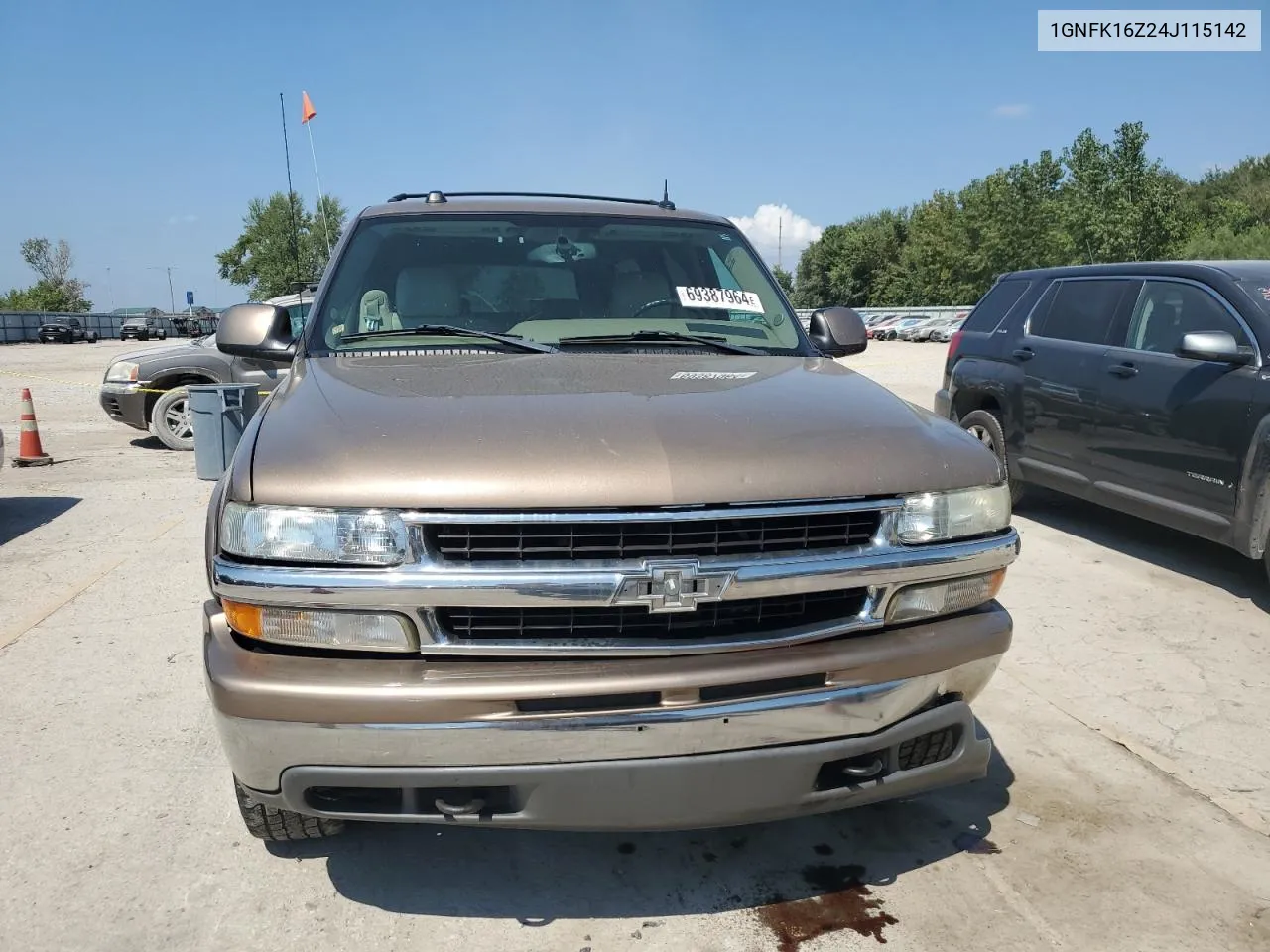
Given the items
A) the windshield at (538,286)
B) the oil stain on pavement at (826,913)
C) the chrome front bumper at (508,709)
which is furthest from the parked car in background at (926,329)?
the chrome front bumper at (508,709)

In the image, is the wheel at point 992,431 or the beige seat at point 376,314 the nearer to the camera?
the beige seat at point 376,314

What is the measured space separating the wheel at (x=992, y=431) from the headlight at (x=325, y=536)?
578 centimetres

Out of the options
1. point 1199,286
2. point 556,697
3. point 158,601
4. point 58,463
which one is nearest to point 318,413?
point 556,697

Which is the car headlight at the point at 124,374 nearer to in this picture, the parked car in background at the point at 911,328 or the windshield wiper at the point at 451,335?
the windshield wiper at the point at 451,335

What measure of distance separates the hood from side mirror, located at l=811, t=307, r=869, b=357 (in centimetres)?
104

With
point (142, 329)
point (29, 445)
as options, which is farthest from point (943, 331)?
point (29, 445)

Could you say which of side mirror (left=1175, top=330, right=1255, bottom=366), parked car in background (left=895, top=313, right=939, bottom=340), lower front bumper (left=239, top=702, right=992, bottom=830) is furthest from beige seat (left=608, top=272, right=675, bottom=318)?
parked car in background (left=895, top=313, right=939, bottom=340)

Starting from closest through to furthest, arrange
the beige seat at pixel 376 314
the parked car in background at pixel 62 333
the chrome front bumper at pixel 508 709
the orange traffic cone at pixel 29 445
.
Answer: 1. the chrome front bumper at pixel 508 709
2. the beige seat at pixel 376 314
3. the orange traffic cone at pixel 29 445
4. the parked car in background at pixel 62 333

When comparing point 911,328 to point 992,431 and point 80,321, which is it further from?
point 80,321

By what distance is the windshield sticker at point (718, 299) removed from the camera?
360 cm

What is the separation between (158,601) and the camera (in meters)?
5.15

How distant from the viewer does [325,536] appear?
6.80 ft

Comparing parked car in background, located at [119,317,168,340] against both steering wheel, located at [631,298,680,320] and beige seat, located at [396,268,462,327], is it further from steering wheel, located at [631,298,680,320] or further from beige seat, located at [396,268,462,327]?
steering wheel, located at [631,298,680,320]

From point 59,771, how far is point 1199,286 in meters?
6.15
